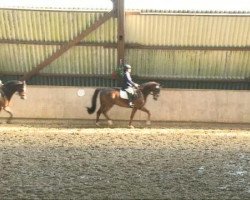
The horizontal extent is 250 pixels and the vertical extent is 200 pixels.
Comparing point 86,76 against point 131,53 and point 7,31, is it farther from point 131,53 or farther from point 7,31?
point 7,31

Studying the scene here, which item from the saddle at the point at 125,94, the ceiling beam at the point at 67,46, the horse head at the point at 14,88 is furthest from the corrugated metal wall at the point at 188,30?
the horse head at the point at 14,88

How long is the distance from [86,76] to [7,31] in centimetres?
321

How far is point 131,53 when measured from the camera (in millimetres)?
15156

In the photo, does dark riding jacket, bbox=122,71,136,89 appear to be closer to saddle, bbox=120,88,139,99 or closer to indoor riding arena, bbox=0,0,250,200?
saddle, bbox=120,88,139,99

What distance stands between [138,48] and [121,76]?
1.17 meters

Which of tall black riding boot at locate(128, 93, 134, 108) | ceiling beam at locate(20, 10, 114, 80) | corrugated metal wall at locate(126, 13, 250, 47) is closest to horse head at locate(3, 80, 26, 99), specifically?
ceiling beam at locate(20, 10, 114, 80)

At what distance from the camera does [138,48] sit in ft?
49.0

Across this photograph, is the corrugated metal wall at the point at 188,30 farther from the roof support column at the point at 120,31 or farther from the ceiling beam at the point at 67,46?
A: the ceiling beam at the point at 67,46

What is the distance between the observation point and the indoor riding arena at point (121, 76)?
1234cm

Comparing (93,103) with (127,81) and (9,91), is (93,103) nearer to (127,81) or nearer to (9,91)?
(127,81)

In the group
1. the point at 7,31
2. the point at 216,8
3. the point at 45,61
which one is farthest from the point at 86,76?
the point at 216,8

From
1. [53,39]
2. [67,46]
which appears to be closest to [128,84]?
[67,46]

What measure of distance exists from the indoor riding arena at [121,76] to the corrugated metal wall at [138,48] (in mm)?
35

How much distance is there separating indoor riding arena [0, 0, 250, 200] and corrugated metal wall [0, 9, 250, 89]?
35mm
